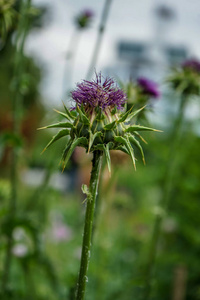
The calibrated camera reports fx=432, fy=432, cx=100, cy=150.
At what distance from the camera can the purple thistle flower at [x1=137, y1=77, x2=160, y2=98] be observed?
2.95m

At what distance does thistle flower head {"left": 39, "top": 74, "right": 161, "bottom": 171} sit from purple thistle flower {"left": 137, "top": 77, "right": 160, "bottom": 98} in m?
1.25

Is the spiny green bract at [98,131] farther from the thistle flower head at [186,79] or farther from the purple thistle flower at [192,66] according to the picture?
the purple thistle flower at [192,66]

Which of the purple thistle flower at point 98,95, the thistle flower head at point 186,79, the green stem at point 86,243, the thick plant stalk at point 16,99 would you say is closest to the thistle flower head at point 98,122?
the purple thistle flower at point 98,95

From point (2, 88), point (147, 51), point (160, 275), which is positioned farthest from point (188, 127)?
point (147, 51)

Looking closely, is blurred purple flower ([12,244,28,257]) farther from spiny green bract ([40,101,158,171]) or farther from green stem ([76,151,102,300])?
spiny green bract ([40,101,158,171])

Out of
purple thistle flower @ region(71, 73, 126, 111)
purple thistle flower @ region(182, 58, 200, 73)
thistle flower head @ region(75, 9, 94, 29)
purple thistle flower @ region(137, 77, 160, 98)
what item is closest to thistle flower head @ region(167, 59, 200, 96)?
purple thistle flower @ region(182, 58, 200, 73)

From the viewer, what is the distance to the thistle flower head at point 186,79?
3.31 m

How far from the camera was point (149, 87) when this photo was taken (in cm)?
296

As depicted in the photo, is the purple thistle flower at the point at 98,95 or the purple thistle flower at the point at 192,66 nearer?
the purple thistle flower at the point at 98,95

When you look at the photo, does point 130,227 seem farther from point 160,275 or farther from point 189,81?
point 189,81

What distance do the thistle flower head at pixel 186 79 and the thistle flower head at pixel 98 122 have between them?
164 cm

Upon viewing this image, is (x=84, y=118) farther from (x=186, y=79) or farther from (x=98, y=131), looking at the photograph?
(x=186, y=79)

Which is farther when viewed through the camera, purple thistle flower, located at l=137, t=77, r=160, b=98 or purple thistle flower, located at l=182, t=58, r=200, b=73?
purple thistle flower, located at l=182, t=58, r=200, b=73

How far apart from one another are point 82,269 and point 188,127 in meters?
4.92
